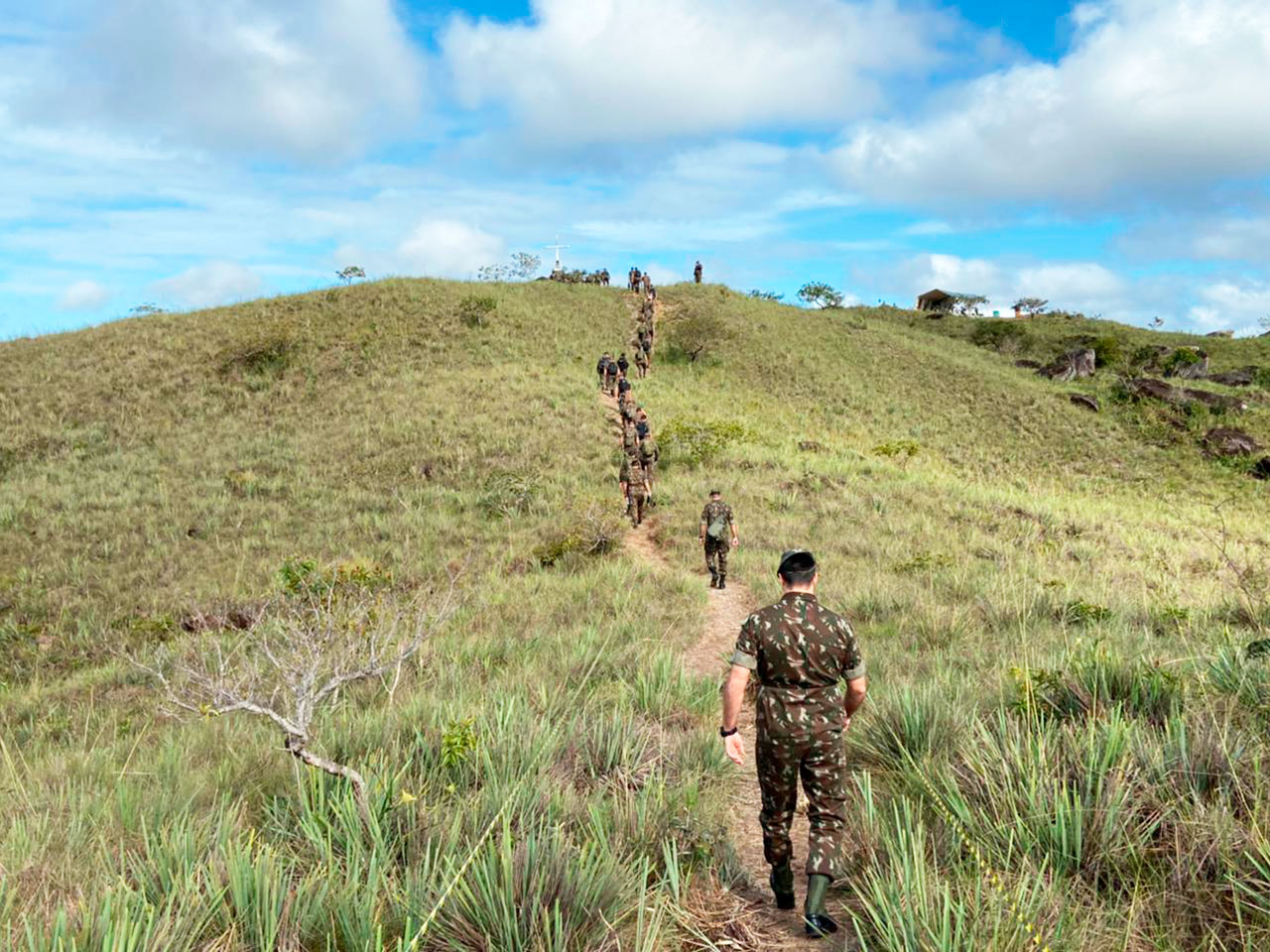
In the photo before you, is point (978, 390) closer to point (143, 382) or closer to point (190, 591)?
point (190, 591)

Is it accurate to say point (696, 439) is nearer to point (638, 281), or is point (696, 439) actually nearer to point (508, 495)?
point (508, 495)

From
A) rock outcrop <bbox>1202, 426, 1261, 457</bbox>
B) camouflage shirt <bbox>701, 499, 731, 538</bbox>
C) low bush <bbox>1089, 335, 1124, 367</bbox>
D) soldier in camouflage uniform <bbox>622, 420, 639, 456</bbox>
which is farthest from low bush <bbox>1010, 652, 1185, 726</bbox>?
low bush <bbox>1089, 335, 1124, 367</bbox>

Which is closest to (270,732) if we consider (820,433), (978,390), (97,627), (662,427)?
(97,627)

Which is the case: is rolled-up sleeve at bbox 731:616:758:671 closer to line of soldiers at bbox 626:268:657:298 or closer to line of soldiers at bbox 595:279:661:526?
line of soldiers at bbox 595:279:661:526

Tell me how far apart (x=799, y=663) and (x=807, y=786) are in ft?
2.07

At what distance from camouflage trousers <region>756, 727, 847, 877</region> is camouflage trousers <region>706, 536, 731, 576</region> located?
25.9 ft

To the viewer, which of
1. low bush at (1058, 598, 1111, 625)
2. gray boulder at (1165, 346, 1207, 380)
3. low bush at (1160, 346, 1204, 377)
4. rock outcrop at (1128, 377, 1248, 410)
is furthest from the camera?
low bush at (1160, 346, 1204, 377)

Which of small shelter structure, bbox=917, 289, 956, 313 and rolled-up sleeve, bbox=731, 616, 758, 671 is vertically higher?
small shelter structure, bbox=917, 289, 956, 313

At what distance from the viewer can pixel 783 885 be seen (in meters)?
3.49

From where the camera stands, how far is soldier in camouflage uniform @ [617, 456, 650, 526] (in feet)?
50.8

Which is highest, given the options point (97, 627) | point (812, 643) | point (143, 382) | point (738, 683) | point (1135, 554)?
point (143, 382)

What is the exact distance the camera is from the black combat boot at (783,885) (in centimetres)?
346

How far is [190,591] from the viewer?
561 inches

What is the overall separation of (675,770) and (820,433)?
28085 mm
